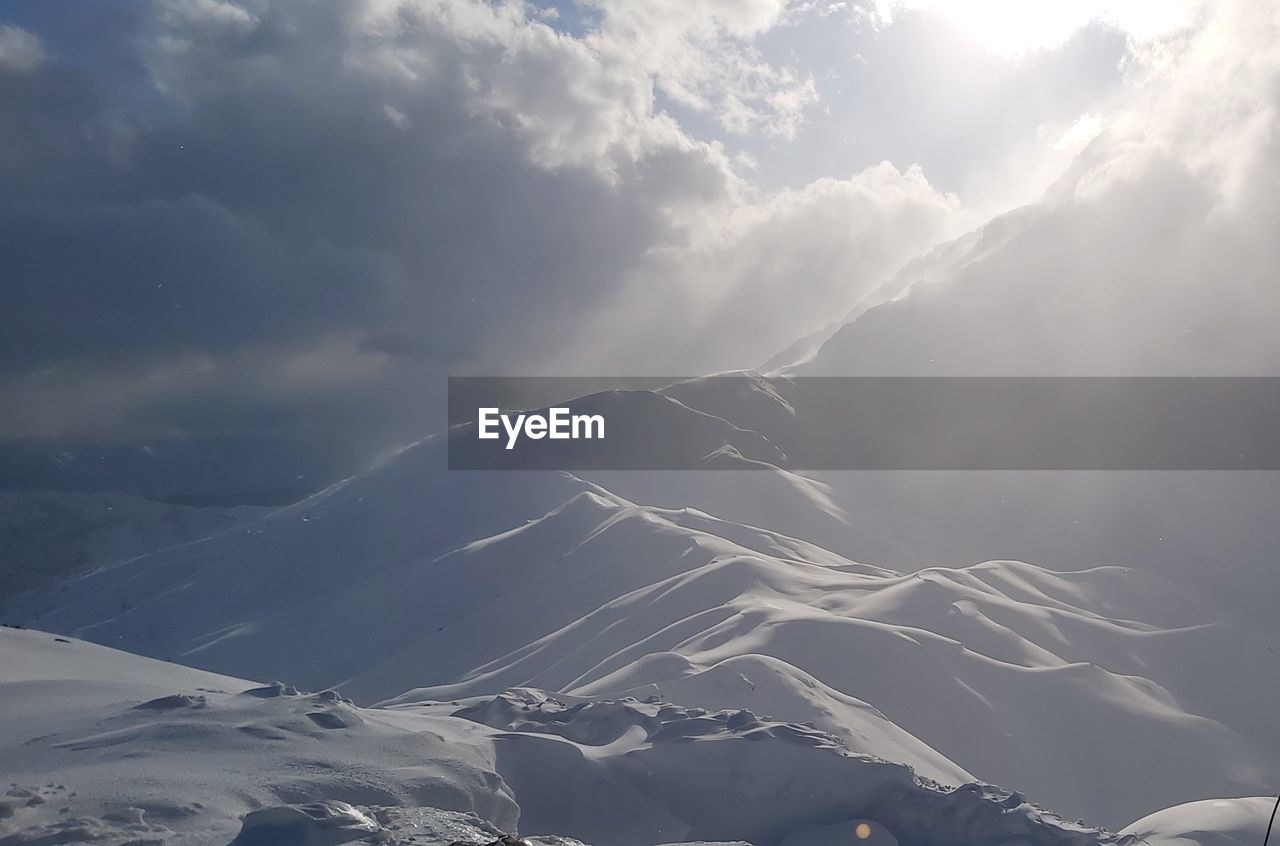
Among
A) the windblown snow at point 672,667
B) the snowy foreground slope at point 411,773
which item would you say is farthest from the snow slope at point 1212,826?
the snowy foreground slope at point 411,773

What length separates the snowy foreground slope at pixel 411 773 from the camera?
51.0 feet

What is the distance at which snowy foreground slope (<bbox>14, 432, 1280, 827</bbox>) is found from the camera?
159 ft

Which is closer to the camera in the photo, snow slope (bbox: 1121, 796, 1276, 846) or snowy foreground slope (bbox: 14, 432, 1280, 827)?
snow slope (bbox: 1121, 796, 1276, 846)

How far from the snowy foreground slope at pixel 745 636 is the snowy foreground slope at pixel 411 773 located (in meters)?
13.1

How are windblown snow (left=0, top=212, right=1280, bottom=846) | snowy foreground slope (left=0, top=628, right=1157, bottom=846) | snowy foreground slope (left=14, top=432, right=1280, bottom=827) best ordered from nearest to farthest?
snowy foreground slope (left=0, top=628, right=1157, bottom=846) → windblown snow (left=0, top=212, right=1280, bottom=846) → snowy foreground slope (left=14, top=432, right=1280, bottom=827)

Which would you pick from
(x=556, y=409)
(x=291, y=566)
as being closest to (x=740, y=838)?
(x=291, y=566)

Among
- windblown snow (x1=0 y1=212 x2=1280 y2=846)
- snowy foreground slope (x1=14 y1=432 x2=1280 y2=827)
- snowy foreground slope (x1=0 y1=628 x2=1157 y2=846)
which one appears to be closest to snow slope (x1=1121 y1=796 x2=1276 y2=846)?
windblown snow (x1=0 y1=212 x2=1280 y2=846)

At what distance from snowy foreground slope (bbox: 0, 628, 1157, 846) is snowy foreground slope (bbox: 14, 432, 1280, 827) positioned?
42.8ft

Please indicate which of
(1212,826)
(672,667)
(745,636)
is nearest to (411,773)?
(1212,826)

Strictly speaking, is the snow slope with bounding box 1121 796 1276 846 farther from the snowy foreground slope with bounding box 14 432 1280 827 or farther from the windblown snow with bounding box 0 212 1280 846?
the snowy foreground slope with bounding box 14 432 1280 827

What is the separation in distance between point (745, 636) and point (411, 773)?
36.5m

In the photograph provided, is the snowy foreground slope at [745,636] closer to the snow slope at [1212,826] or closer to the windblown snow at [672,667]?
the windblown snow at [672,667]

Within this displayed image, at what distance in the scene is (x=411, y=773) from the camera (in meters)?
19.5

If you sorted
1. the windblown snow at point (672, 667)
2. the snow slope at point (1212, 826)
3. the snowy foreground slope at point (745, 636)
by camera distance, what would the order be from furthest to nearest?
the snowy foreground slope at point (745, 636) < the snow slope at point (1212, 826) < the windblown snow at point (672, 667)
